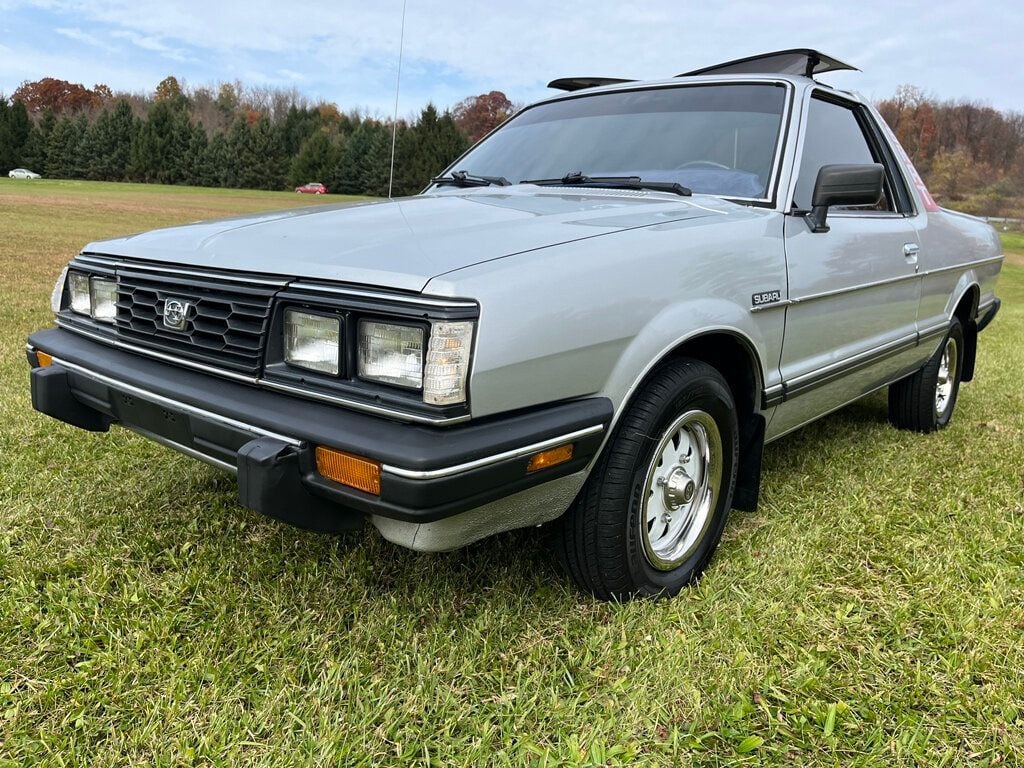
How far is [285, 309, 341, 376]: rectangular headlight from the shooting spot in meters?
1.83

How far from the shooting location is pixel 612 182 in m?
2.93

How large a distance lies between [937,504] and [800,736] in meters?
1.73

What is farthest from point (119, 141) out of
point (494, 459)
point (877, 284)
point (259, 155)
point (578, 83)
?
point (494, 459)

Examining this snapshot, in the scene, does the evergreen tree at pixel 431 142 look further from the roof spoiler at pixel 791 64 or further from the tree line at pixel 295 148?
the roof spoiler at pixel 791 64

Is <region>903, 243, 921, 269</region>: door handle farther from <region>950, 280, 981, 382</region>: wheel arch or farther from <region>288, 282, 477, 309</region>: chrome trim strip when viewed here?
<region>288, 282, 477, 309</region>: chrome trim strip

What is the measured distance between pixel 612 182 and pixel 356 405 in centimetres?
159

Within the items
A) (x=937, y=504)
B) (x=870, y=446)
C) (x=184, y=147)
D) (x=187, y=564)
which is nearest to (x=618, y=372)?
(x=187, y=564)

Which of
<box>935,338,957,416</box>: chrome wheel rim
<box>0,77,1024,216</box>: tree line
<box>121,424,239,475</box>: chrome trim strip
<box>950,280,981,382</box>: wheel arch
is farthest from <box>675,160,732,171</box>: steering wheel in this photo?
<box>0,77,1024,216</box>: tree line

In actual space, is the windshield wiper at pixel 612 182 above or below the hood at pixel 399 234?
→ above

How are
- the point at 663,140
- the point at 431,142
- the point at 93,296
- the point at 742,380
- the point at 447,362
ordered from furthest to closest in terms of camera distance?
the point at 431,142 → the point at 663,140 → the point at 742,380 → the point at 93,296 → the point at 447,362

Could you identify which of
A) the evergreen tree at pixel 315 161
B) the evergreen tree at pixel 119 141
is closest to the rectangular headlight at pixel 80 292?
the evergreen tree at pixel 315 161

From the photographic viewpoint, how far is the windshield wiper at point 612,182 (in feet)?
9.22

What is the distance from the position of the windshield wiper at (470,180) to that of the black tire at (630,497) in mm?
1319

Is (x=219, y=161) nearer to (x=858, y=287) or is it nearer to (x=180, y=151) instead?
(x=180, y=151)
